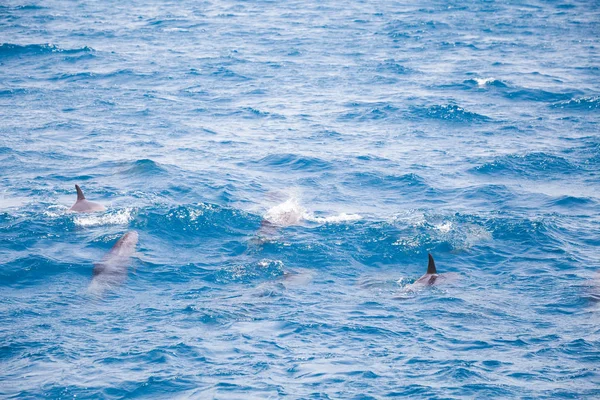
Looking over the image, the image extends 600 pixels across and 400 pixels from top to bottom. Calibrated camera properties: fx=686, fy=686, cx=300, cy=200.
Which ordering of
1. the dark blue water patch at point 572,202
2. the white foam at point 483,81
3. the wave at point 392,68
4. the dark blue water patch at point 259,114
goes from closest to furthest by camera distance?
1. the dark blue water patch at point 572,202
2. the dark blue water patch at point 259,114
3. the white foam at point 483,81
4. the wave at point 392,68

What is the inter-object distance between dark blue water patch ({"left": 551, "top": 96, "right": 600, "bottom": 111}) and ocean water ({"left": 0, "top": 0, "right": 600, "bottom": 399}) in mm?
157

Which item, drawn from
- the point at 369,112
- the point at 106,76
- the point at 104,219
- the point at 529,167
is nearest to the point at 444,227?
the point at 529,167

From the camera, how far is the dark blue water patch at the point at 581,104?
138 ft

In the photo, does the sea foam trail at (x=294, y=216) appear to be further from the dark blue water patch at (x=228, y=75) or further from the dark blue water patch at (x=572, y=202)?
the dark blue water patch at (x=228, y=75)

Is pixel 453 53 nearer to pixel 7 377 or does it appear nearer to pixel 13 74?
pixel 13 74

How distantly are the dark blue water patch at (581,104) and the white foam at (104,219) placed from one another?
28.0 m

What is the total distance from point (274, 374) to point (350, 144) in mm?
21251

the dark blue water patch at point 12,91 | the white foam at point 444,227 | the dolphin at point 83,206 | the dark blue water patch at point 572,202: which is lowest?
the dark blue water patch at point 572,202

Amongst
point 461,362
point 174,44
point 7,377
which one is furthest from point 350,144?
point 174,44

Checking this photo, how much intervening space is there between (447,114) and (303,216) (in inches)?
647

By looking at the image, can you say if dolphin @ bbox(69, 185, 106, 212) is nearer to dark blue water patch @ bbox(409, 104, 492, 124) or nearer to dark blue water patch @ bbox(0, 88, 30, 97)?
dark blue water patch @ bbox(0, 88, 30, 97)

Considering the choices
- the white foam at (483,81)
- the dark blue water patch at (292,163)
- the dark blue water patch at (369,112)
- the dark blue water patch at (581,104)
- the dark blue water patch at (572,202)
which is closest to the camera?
the dark blue water patch at (572,202)

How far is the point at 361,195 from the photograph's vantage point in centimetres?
3152

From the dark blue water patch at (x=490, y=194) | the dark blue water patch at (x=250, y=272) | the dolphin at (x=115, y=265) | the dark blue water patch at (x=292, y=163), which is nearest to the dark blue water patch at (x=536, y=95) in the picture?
the dark blue water patch at (x=490, y=194)
